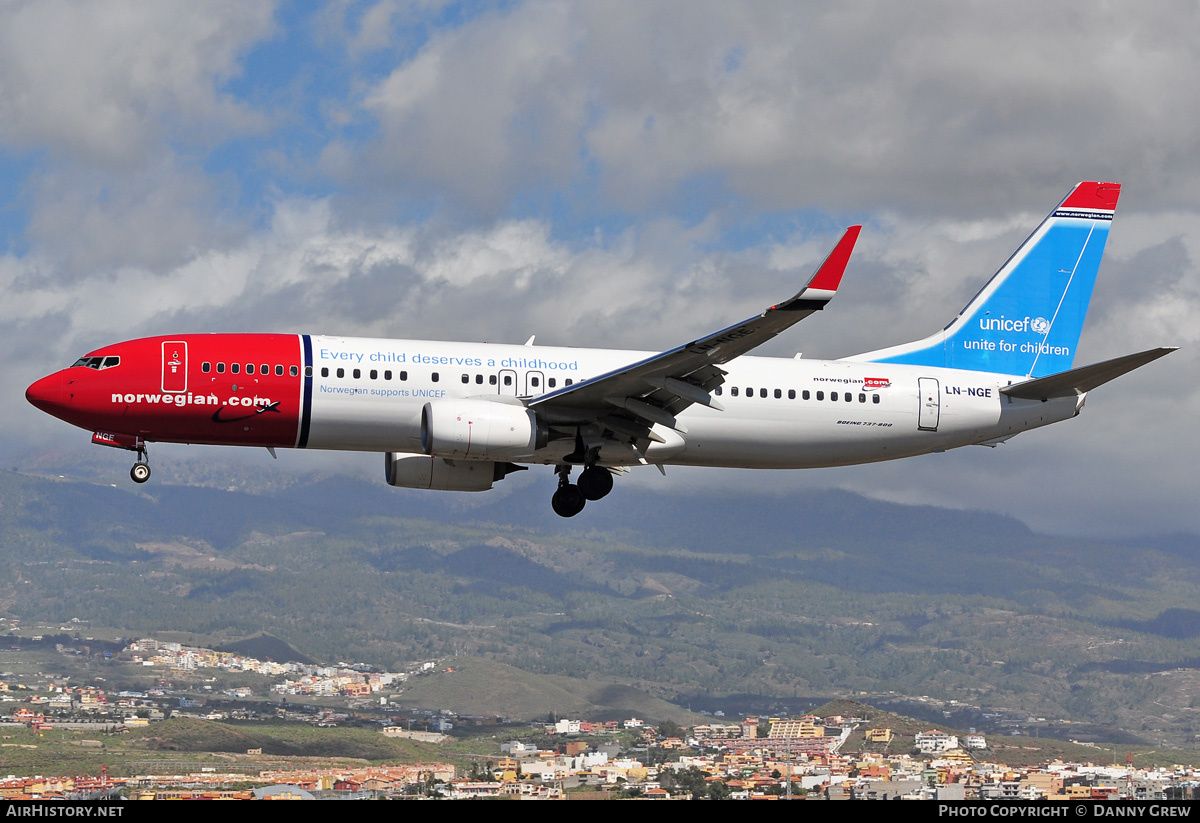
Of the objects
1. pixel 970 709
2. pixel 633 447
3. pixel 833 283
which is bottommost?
pixel 970 709

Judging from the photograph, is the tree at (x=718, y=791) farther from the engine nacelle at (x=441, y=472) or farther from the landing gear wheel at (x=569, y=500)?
the engine nacelle at (x=441, y=472)

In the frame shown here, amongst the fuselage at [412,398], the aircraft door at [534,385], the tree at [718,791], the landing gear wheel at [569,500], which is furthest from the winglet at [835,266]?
the tree at [718,791]

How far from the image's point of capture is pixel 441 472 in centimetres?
4591

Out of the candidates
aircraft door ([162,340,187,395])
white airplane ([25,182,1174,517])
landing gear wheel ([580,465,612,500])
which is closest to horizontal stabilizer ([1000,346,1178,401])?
white airplane ([25,182,1174,517])

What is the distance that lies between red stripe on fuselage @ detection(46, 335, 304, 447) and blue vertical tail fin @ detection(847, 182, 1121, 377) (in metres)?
18.6

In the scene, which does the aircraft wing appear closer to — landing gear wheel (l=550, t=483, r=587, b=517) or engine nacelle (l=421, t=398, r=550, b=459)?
engine nacelle (l=421, t=398, r=550, b=459)

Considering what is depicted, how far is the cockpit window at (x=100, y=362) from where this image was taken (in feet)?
136

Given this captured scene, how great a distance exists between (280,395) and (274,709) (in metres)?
84.0

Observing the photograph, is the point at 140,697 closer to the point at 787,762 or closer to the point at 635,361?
the point at 787,762

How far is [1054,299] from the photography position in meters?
51.2

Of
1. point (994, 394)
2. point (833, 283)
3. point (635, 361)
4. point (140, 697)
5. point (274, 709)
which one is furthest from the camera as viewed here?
point (140, 697)

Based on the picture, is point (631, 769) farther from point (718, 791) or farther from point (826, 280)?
point (826, 280)

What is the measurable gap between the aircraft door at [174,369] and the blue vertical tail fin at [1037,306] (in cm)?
2109
